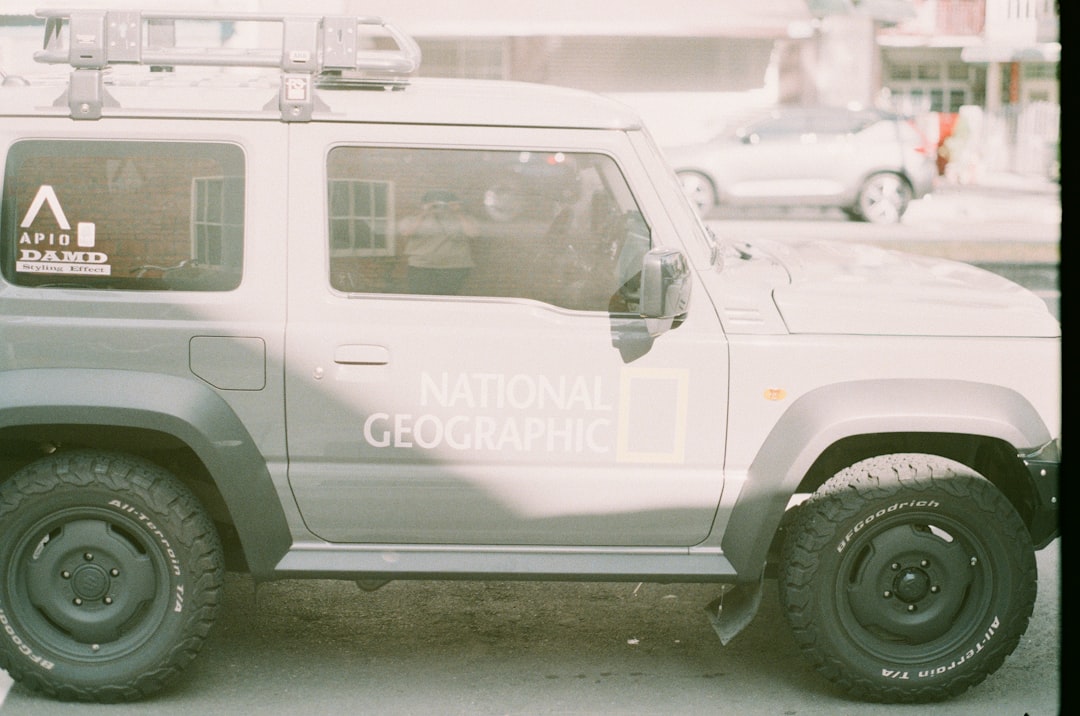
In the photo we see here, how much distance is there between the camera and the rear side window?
13.1 ft

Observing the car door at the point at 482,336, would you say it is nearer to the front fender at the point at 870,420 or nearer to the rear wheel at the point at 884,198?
the front fender at the point at 870,420

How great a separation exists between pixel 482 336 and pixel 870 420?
1.19 meters

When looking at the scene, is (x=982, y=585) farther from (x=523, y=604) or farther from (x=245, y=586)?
(x=245, y=586)

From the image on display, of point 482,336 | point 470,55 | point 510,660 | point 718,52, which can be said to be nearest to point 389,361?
point 482,336

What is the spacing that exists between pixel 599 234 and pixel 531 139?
0.35 metres

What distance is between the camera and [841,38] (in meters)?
28.1

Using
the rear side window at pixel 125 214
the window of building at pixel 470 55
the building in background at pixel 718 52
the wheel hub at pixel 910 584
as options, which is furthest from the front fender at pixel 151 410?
the window of building at pixel 470 55

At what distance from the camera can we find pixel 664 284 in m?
3.86

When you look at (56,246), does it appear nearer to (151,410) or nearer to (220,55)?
(151,410)

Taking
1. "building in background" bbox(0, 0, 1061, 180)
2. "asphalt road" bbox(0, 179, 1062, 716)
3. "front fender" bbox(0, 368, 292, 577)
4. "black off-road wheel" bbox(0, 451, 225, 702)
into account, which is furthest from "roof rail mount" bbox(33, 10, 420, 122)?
"building in background" bbox(0, 0, 1061, 180)

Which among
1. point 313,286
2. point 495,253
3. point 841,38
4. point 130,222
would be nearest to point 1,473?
point 130,222

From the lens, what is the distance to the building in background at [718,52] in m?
26.2

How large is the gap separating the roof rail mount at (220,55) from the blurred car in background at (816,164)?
1603 cm

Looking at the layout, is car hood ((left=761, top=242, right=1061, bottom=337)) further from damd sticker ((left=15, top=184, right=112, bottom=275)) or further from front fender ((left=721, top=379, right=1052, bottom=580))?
damd sticker ((left=15, top=184, right=112, bottom=275))
